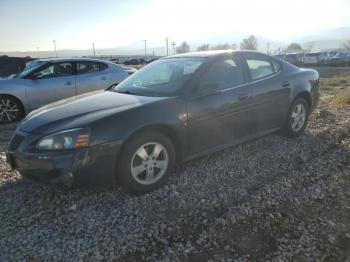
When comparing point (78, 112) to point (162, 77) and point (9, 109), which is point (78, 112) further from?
point (9, 109)

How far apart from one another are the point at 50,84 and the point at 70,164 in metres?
5.28

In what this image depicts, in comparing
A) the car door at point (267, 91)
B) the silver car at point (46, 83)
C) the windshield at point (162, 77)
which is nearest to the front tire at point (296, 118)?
the car door at point (267, 91)

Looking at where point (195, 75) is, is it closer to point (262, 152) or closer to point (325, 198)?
point (262, 152)

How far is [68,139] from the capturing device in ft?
11.7

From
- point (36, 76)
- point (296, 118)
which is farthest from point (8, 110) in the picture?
point (296, 118)

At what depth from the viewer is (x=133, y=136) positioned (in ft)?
12.3

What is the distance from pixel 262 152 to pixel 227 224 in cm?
211

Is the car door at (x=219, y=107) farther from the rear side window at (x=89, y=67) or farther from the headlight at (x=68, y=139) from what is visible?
the rear side window at (x=89, y=67)

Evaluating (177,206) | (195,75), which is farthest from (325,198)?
(195,75)

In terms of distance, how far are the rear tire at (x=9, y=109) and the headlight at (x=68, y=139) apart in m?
5.06

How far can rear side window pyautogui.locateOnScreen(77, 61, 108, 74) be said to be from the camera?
8.75 meters

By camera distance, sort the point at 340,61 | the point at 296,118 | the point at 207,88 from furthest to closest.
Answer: the point at 340,61 → the point at 296,118 → the point at 207,88

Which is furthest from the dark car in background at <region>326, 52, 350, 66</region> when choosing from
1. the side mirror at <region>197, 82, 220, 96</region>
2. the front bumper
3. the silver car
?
the front bumper

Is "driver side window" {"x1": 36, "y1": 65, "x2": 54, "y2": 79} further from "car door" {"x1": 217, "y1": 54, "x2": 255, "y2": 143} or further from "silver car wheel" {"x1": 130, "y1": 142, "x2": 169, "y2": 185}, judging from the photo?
"silver car wheel" {"x1": 130, "y1": 142, "x2": 169, "y2": 185}
